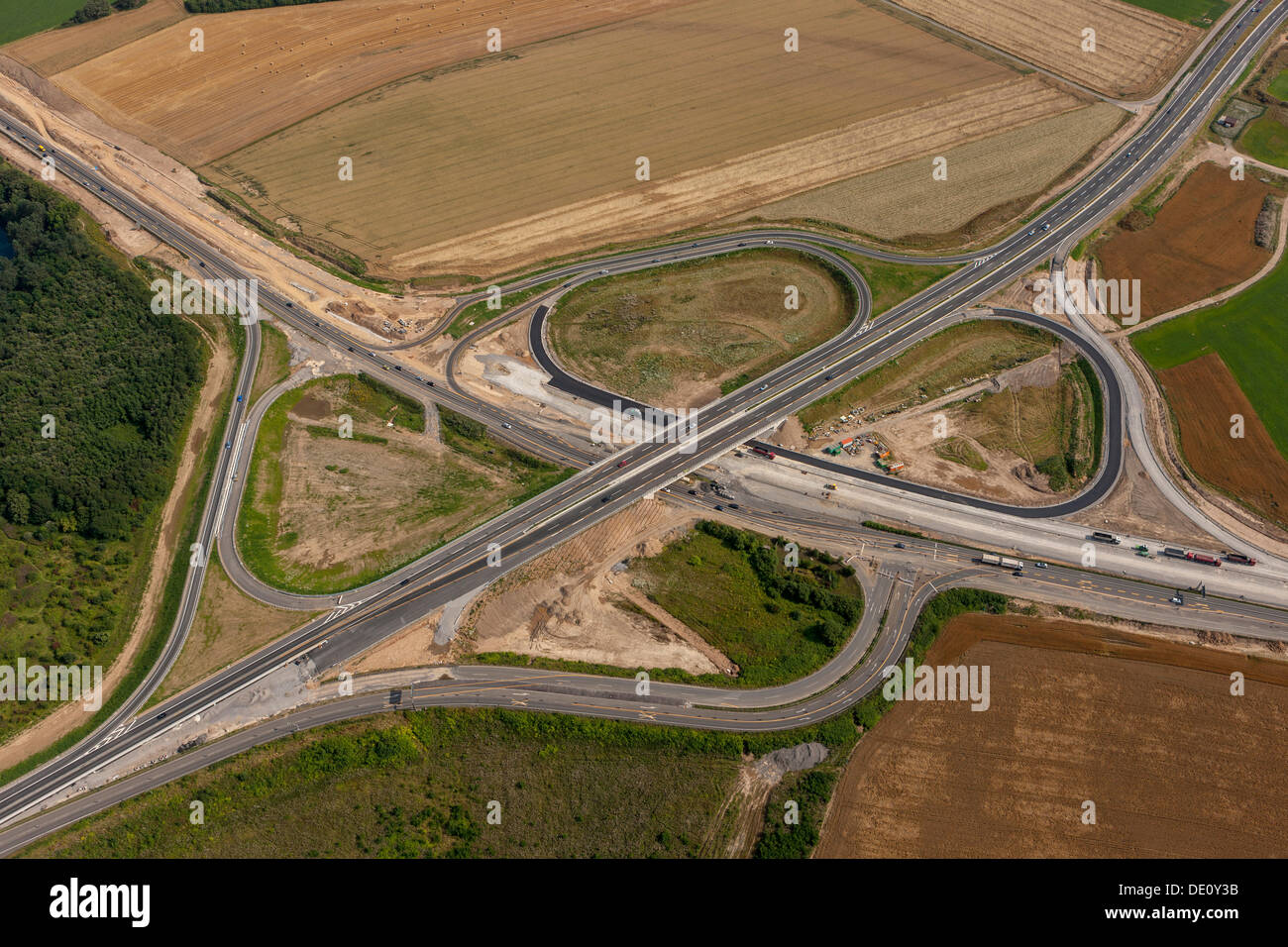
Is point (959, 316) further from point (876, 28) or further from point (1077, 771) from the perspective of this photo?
point (876, 28)

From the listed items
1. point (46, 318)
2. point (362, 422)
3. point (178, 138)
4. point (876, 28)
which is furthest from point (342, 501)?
point (876, 28)

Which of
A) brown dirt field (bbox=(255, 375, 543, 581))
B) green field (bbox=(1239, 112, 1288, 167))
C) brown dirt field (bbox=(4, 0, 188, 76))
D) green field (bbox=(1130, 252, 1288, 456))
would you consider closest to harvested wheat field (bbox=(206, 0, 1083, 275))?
green field (bbox=(1239, 112, 1288, 167))

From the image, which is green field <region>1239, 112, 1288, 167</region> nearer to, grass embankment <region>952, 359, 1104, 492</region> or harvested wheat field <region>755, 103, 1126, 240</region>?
harvested wheat field <region>755, 103, 1126, 240</region>

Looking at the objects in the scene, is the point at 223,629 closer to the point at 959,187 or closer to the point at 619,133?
the point at 619,133

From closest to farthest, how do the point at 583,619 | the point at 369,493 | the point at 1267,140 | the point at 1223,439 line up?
1. the point at 583,619
2. the point at 369,493
3. the point at 1223,439
4. the point at 1267,140

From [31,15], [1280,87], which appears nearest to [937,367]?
[1280,87]

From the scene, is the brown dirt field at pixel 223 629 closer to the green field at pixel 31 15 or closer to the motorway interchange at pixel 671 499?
the motorway interchange at pixel 671 499
